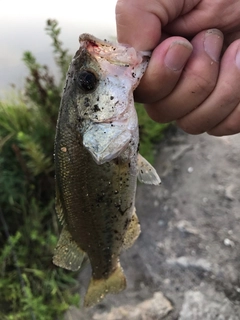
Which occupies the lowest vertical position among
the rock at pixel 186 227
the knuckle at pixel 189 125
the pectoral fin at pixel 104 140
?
the rock at pixel 186 227

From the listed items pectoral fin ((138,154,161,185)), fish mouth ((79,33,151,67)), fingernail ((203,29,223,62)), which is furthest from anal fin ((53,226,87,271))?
fingernail ((203,29,223,62))

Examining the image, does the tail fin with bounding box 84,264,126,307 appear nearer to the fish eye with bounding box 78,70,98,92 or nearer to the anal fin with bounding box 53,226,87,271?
the anal fin with bounding box 53,226,87,271

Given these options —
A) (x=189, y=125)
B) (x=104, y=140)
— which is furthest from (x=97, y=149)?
(x=189, y=125)

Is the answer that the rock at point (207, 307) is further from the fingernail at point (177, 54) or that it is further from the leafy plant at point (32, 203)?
the fingernail at point (177, 54)

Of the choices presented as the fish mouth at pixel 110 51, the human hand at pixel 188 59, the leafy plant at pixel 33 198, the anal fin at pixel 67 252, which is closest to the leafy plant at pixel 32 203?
the leafy plant at pixel 33 198

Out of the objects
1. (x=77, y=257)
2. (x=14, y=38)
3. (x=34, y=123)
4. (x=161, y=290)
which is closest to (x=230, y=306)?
(x=161, y=290)
